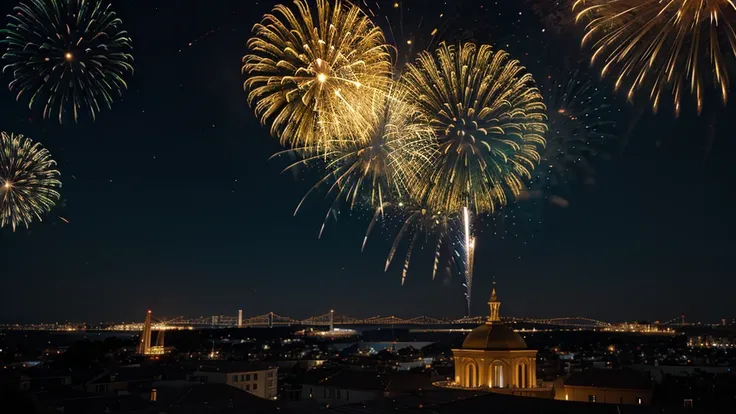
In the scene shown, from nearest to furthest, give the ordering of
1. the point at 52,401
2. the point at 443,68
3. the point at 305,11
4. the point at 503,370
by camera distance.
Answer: the point at 305,11 < the point at 443,68 < the point at 52,401 < the point at 503,370

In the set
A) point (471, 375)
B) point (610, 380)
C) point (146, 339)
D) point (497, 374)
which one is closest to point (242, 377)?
point (471, 375)

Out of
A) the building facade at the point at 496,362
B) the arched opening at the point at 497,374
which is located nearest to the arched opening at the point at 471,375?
the building facade at the point at 496,362

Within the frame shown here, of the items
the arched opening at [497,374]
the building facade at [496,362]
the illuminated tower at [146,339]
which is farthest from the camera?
the illuminated tower at [146,339]

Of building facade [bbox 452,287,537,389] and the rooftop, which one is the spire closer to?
building facade [bbox 452,287,537,389]

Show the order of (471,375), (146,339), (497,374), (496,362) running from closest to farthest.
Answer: (496,362)
(497,374)
(471,375)
(146,339)

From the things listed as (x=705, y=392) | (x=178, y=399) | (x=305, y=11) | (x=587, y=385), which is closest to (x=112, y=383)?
(x=178, y=399)

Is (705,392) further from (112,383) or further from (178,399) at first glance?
(112,383)

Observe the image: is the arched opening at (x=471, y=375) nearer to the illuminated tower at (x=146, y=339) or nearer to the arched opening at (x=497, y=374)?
the arched opening at (x=497, y=374)

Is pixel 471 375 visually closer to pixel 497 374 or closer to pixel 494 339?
pixel 497 374
